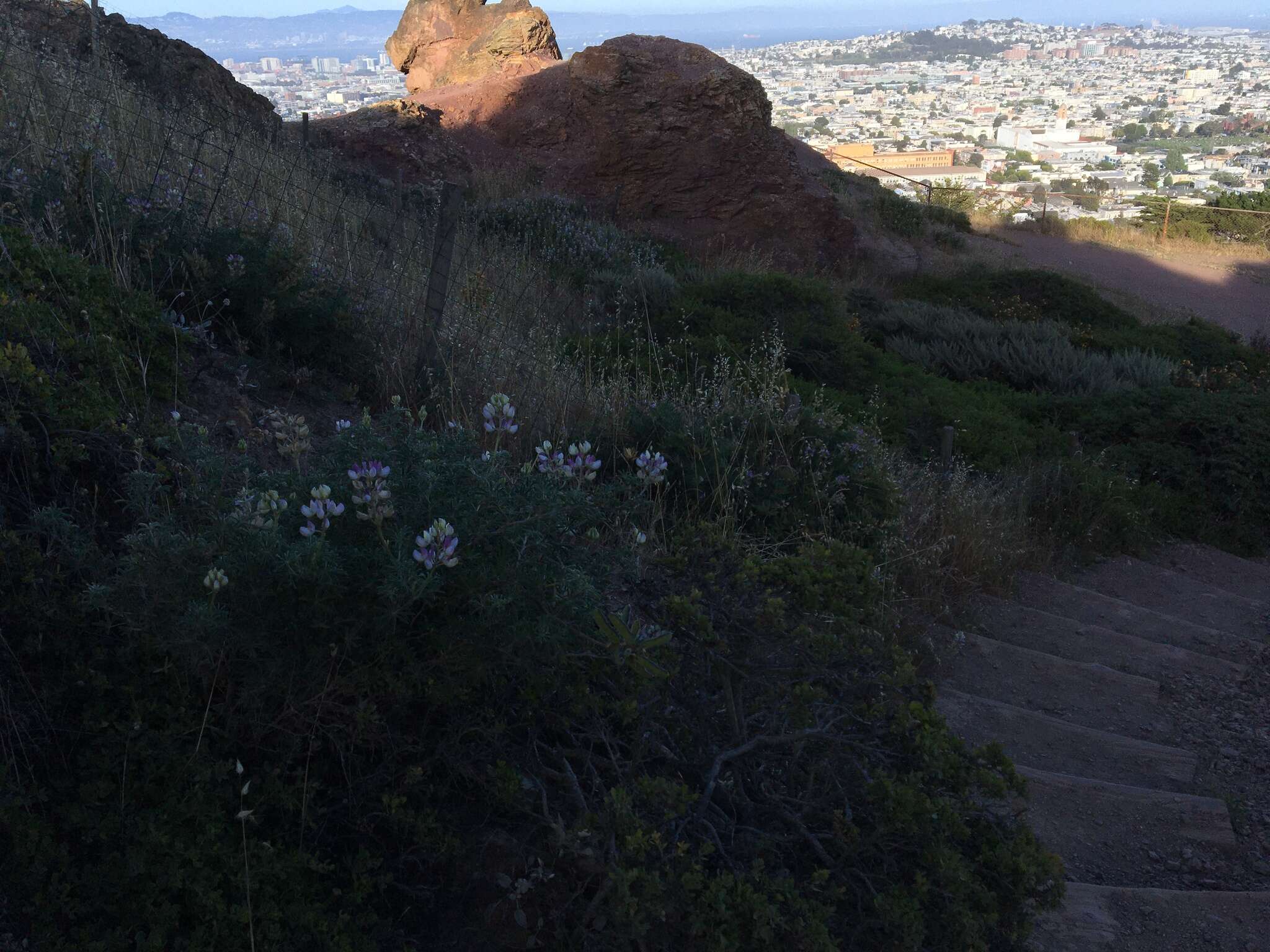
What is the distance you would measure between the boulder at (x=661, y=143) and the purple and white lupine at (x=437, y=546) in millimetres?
13405

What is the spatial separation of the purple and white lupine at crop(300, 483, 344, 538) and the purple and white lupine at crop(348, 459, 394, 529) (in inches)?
1.8

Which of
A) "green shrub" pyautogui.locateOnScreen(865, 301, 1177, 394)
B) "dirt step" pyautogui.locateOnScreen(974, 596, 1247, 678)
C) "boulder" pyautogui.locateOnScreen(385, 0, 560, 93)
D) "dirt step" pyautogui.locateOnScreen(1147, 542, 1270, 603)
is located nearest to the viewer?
"dirt step" pyautogui.locateOnScreen(974, 596, 1247, 678)

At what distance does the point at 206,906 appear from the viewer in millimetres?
2029

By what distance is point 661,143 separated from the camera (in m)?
15.4

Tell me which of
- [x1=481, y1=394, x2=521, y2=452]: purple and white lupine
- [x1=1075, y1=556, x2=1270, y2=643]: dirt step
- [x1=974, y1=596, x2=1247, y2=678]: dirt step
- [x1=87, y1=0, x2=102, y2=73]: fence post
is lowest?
[x1=1075, y1=556, x2=1270, y2=643]: dirt step

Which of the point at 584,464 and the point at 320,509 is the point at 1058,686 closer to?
the point at 584,464

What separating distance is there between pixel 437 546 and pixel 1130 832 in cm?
256

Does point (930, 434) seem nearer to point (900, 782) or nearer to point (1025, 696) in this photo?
point (1025, 696)

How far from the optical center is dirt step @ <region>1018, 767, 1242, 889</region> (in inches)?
126

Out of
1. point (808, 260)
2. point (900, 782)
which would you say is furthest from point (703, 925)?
point (808, 260)

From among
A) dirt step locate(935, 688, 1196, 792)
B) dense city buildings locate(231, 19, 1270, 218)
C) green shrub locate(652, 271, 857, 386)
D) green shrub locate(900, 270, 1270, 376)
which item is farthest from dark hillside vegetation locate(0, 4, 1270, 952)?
dense city buildings locate(231, 19, 1270, 218)

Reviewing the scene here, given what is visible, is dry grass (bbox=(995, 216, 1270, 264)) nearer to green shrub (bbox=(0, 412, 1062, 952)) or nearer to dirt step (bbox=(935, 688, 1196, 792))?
dirt step (bbox=(935, 688, 1196, 792))

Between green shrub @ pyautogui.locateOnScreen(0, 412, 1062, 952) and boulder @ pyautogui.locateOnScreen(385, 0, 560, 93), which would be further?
boulder @ pyautogui.locateOnScreen(385, 0, 560, 93)

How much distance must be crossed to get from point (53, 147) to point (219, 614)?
372cm
